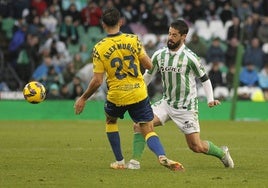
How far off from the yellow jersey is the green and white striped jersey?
76 cm

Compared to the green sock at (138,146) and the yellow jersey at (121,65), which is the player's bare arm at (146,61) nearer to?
the yellow jersey at (121,65)

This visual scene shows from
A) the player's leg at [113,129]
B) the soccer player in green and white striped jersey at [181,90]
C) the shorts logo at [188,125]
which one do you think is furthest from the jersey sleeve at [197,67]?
the player's leg at [113,129]

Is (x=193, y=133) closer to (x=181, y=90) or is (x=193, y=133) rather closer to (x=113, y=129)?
(x=181, y=90)

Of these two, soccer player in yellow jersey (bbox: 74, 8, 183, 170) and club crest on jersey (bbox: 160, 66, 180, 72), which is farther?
club crest on jersey (bbox: 160, 66, 180, 72)

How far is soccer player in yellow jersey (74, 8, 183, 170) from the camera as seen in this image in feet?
38.3

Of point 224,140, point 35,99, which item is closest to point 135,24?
point 224,140

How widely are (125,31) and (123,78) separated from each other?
709 inches

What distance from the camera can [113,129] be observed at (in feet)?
40.6

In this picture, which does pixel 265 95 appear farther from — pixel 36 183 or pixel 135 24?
pixel 36 183

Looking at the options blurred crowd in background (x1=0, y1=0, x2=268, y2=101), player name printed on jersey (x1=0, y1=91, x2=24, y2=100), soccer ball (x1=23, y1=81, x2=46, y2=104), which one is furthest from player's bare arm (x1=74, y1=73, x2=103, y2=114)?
blurred crowd in background (x1=0, y1=0, x2=268, y2=101)

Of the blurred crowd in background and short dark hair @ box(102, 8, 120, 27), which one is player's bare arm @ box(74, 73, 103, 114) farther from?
the blurred crowd in background

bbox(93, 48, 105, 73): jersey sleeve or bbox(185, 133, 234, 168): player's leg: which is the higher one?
bbox(93, 48, 105, 73): jersey sleeve

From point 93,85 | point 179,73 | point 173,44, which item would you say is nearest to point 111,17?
point 93,85

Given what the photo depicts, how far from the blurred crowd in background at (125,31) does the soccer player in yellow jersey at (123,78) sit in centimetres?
1463
